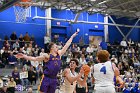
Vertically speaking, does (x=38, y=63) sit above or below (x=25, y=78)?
above

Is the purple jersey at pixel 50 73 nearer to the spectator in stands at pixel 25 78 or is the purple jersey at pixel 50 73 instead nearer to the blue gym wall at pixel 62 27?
the spectator in stands at pixel 25 78

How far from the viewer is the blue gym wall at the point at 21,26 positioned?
27.3 m

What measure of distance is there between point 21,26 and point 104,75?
880 inches

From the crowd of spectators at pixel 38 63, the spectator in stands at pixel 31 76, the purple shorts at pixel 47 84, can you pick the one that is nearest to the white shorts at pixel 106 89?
the purple shorts at pixel 47 84

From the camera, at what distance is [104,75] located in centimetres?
648

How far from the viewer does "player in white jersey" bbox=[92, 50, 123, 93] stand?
6438 millimetres

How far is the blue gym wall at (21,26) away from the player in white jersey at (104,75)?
842 inches

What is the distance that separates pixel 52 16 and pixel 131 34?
32.6 ft

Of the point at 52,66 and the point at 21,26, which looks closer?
the point at 52,66

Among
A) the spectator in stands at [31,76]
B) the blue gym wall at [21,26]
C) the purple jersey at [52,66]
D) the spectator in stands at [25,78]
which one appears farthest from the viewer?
the blue gym wall at [21,26]

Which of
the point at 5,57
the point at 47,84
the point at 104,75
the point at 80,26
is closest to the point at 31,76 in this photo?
the point at 5,57

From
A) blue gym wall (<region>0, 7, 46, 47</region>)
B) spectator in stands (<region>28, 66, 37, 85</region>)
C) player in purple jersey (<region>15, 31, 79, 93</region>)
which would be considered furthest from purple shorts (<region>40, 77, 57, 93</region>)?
blue gym wall (<region>0, 7, 46, 47</region>)

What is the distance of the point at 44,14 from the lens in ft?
96.0

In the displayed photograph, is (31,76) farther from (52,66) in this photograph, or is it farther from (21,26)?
(52,66)
